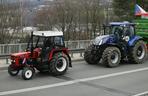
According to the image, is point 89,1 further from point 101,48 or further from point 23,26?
point 101,48

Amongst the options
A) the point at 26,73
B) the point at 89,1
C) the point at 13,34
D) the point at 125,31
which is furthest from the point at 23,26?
the point at 26,73

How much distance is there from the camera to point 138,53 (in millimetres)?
Result: 17828

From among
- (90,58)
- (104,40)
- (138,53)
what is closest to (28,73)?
(90,58)

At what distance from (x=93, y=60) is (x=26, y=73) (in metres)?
4.82

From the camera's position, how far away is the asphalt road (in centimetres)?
1152

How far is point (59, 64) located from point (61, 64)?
12 cm

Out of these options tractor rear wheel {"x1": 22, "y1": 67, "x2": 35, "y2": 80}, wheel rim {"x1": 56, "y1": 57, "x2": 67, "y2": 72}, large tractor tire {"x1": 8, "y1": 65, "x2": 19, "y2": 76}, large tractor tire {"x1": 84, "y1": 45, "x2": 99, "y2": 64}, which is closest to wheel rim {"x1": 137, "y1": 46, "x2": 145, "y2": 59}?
large tractor tire {"x1": 84, "y1": 45, "x2": 99, "y2": 64}

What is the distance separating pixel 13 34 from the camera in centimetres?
4494

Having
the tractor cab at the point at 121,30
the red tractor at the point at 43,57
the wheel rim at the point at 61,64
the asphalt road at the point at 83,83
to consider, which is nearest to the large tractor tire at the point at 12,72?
the red tractor at the point at 43,57

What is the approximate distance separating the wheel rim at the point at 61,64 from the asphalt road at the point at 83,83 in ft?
1.14

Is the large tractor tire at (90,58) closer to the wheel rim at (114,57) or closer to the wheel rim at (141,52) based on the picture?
the wheel rim at (114,57)

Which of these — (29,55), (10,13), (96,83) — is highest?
(10,13)

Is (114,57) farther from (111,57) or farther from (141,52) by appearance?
(141,52)

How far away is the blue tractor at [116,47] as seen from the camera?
1639cm
